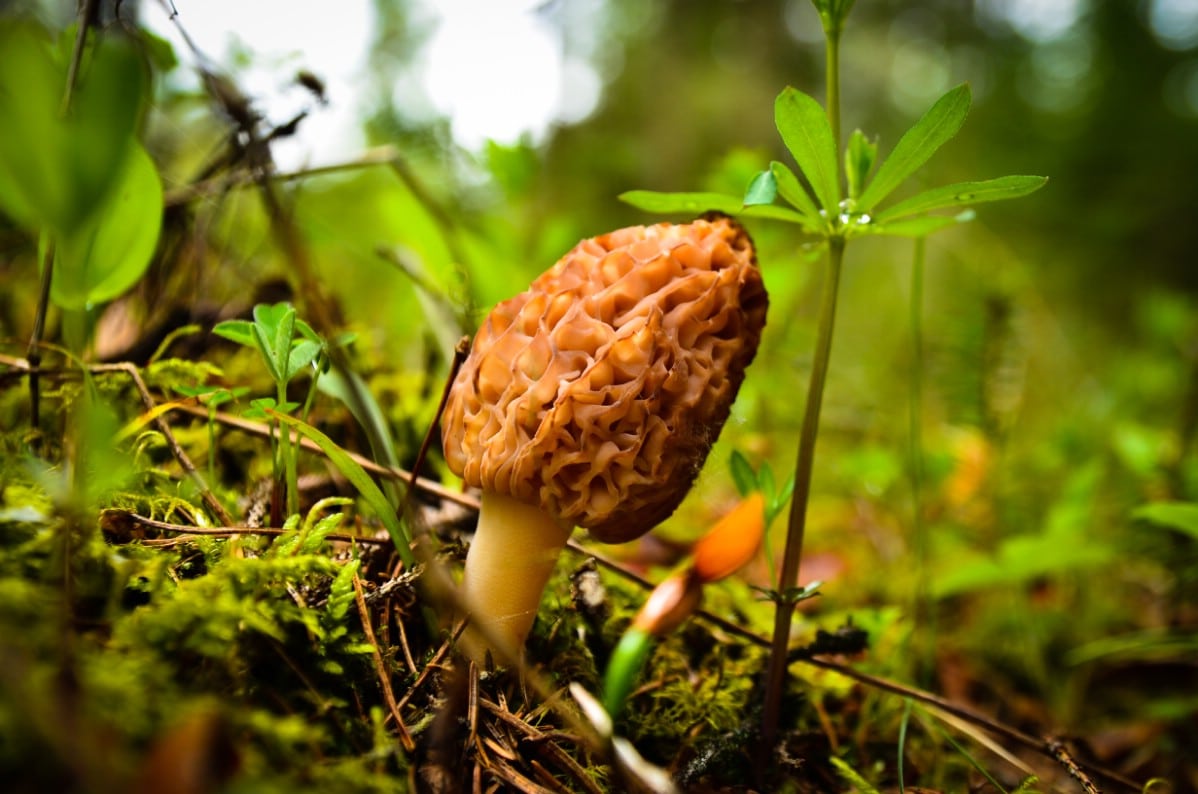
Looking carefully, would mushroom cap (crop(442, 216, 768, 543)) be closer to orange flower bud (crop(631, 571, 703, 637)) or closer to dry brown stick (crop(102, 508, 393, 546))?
orange flower bud (crop(631, 571, 703, 637))

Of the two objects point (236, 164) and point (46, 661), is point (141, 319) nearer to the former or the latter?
point (236, 164)

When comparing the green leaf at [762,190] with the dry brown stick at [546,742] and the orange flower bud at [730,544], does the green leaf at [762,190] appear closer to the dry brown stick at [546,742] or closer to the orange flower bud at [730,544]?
the orange flower bud at [730,544]

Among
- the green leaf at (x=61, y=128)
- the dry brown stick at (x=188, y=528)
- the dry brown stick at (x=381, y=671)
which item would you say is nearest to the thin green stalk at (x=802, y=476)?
the dry brown stick at (x=381, y=671)

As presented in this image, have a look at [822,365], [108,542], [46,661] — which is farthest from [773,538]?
[46,661]

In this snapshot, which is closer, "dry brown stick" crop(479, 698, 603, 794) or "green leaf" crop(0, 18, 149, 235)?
"green leaf" crop(0, 18, 149, 235)

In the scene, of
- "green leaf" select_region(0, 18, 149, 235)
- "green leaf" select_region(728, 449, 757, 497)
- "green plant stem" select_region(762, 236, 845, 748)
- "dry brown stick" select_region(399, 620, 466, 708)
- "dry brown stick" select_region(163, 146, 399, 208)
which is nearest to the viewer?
"green leaf" select_region(0, 18, 149, 235)

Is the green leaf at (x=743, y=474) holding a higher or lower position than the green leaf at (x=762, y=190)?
lower

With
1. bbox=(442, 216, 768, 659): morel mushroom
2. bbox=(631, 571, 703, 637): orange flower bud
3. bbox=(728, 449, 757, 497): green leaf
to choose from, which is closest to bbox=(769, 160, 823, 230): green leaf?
bbox=(442, 216, 768, 659): morel mushroom

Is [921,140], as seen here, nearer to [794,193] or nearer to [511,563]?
[794,193]
